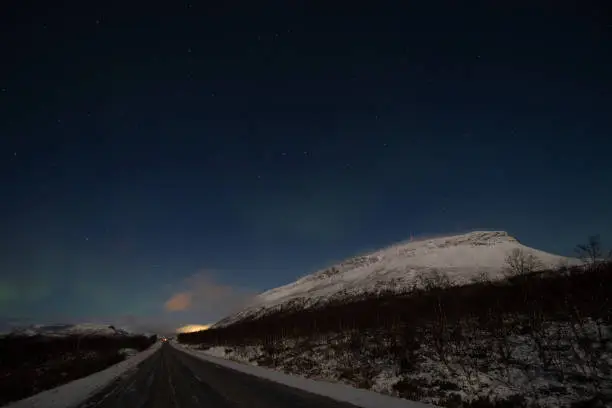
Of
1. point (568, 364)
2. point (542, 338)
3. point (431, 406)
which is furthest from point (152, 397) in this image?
point (542, 338)

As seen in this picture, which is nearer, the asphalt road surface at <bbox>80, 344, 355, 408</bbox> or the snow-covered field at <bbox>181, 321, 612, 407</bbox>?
the asphalt road surface at <bbox>80, 344, 355, 408</bbox>

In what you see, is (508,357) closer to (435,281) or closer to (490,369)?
(490,369)

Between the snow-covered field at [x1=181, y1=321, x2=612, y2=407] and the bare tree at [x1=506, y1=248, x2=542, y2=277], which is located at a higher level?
the bare tree at [x1=506, y1=248, x2=542, y2=277]

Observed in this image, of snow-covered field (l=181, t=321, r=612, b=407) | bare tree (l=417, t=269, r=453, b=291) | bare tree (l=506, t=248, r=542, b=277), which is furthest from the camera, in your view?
bare tree (l=417, t=269, r=453, b=291)

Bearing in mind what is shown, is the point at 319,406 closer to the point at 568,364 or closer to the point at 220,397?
the point at 220,397

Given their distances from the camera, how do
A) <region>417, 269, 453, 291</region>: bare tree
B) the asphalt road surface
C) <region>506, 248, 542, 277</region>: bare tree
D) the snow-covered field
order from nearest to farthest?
the asphalt road surface
the snow-covered field
<region>506, 248, 542, 277</region>: bare tree
<region>417, 269, 453, 291</region>: bare tree

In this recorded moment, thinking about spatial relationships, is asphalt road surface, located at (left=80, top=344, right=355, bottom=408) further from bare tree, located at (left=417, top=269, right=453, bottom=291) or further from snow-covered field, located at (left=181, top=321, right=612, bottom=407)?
bare tree, located at (left=417, top=269, right=453, bottom=291)

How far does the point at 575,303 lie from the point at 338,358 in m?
15.4

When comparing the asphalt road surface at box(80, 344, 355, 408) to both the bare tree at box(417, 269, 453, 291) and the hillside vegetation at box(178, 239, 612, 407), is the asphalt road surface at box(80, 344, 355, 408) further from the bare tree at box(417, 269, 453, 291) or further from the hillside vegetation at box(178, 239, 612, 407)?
the bare tree at box(417, 269, 453, 291)

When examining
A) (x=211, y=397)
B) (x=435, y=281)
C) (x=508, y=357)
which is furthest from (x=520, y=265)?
(x=435, y=281)

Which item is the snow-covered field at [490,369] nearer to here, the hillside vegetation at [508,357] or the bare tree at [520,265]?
the hillside vegetation at [508,357]

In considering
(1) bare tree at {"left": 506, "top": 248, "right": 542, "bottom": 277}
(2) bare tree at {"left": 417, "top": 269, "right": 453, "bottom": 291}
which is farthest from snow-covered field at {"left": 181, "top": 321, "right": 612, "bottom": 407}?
(2) bare tree at {"left": 417, "top": 269, "right": 453, "bottom": 291}

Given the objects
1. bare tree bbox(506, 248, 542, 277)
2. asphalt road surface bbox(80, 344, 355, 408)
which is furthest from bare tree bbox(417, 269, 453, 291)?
asphalt road surface bbox(80, 344, 355, 408)

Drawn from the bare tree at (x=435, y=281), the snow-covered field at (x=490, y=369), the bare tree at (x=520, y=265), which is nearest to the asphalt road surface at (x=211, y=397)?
the snow-covered field at (x=490, y=369)
